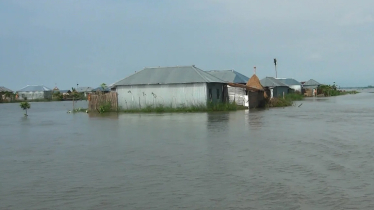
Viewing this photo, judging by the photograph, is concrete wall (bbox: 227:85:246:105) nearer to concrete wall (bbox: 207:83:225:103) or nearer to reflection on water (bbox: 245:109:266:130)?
concrete wall (bbox: 207:83:225:103)

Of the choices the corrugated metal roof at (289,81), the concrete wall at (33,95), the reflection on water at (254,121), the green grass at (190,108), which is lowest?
the reflection on water at (254,121)

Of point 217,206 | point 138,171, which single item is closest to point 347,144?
point 138,171

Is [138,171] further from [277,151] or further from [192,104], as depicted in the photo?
[192,104]

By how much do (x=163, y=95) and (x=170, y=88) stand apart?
2.44 ft

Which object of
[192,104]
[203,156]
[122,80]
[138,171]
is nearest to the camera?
[138,171]

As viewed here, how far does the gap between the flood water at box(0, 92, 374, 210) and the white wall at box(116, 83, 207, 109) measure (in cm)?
1609

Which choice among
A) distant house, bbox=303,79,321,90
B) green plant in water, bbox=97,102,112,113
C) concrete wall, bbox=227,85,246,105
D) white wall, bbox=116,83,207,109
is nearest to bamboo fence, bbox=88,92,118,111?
green plant in water, bbox=97,102,112,113

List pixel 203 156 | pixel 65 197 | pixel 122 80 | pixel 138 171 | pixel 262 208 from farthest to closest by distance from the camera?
pixel 122 80 < pixel 203 156 < pixel 138 171 < pixel 65 197 < pixel 262 208

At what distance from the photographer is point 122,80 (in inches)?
1415

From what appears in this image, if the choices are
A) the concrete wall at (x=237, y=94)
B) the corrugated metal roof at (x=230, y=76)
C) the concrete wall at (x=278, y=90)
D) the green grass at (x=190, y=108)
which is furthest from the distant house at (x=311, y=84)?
the green grass at (x=190, y=108)

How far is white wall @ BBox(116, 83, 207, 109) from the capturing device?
33.4m

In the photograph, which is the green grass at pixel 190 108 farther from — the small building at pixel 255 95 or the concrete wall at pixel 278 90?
the concrete wall at pixel 278 90

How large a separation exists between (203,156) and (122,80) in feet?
80.5

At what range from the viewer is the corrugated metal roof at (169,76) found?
33.9m
